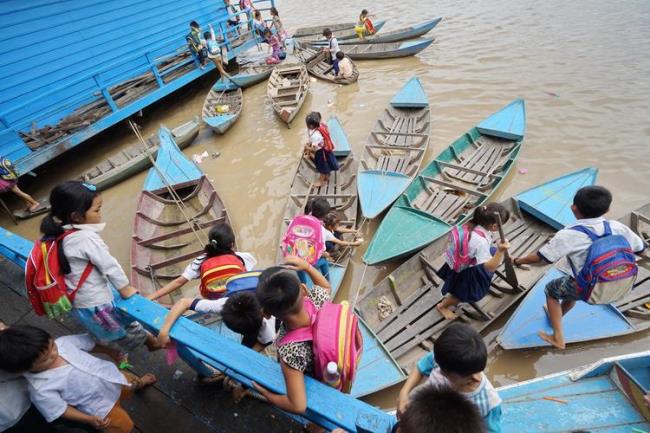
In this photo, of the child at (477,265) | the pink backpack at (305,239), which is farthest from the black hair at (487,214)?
the pink backpack at (305,239)

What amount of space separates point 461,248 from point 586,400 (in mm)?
1648

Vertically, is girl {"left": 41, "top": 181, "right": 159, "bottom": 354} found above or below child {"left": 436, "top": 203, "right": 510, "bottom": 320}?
above

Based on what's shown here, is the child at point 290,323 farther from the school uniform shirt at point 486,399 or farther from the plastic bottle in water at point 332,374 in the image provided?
the school uniform shirt at point 486,399

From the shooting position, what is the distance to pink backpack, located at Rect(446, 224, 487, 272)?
11.7 feet

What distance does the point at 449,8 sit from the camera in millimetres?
17641

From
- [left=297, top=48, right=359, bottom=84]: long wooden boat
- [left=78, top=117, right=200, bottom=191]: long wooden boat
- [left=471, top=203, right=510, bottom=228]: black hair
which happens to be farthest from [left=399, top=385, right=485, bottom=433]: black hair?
[left=297, top=48, right=359, bottom=84]: long wooden boat

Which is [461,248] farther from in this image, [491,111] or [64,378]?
[491,111]

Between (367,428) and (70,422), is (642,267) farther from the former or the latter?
(70,422)

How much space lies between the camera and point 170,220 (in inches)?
269

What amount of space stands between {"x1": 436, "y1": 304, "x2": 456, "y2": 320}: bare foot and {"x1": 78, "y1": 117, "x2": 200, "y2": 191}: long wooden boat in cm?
745

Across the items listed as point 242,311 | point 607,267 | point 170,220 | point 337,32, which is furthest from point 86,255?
point 337,32

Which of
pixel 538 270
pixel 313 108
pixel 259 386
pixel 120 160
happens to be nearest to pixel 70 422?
pixel 259 386

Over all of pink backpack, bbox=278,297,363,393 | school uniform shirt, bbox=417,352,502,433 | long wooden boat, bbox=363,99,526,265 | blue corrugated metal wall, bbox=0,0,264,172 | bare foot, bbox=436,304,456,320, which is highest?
blue corrugated metal wall, bbox=0,0,264,172

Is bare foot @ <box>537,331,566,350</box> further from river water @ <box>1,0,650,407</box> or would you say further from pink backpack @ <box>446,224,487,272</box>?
pink backpack @ <box>446,224,487,272</box>
